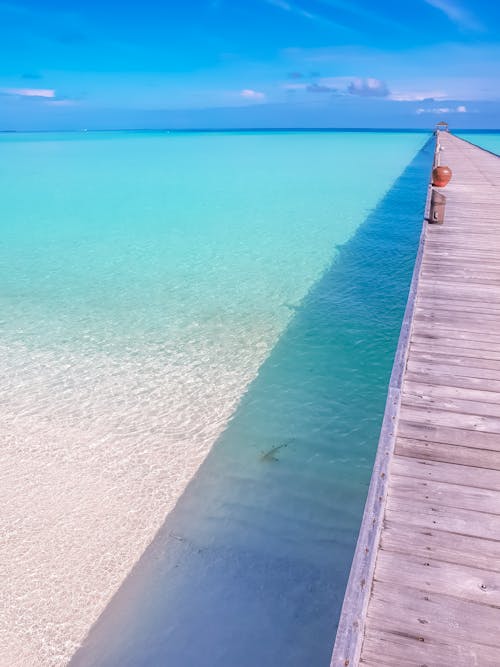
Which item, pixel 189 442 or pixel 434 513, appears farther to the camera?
pixel 189 442

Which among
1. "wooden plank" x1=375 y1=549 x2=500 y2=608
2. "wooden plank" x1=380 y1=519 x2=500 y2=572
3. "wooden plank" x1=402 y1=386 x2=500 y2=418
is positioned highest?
"wooden plank" x1=402 y1=386 x2=500 y2=418

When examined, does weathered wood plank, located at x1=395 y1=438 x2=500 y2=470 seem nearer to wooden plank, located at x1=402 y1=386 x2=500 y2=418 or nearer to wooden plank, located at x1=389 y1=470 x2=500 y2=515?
wooden plank, located at x1=389 y1=470 x2=500 y2=515

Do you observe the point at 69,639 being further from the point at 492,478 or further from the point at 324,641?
the point at 492,478

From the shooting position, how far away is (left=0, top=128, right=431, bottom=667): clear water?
386cm

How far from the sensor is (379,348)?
25.9 ft

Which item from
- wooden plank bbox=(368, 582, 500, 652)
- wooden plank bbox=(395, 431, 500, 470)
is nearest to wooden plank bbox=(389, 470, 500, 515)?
wooden plank bbox=(395, 431, 500, 470)

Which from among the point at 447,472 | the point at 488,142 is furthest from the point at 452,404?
the point at 488,142

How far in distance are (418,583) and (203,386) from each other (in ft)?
15.8

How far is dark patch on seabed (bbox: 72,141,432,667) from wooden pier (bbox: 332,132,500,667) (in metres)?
1.46

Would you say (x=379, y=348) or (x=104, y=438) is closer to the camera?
(x=104, y=438)

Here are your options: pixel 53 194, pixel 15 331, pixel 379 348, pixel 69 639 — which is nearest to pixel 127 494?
pixel 69 639

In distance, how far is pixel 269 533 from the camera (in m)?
4.54

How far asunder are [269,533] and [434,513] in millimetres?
2087

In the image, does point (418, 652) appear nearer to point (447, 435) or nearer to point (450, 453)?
point (450, 453)
